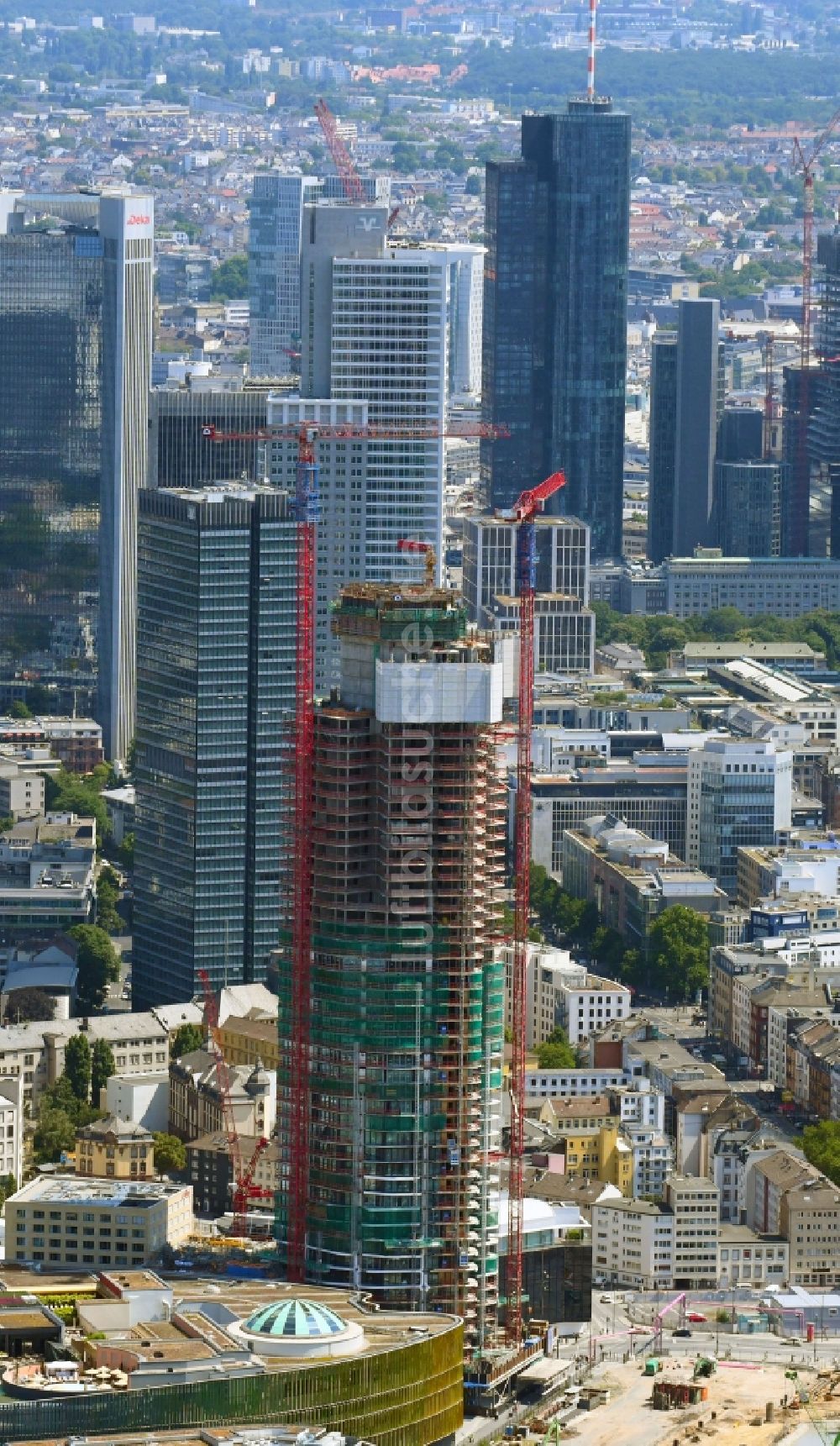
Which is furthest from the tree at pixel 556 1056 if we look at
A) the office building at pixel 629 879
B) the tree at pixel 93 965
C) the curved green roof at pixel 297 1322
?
the curved green roof at pixel 297 1322

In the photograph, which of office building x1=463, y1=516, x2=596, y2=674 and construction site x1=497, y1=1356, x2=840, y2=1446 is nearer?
construction site x1=497, y1=1356, x2=840, y2=1446

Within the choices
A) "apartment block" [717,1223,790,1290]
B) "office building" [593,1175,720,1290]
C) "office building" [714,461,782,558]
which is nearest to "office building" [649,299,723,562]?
"office building" [714,461,782,558]

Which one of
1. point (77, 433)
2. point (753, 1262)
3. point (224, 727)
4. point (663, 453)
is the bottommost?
point (753, 1262)

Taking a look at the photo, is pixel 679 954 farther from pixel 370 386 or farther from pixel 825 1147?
pixel 370 386

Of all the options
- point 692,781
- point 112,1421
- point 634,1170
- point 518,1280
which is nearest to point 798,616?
point 692,781

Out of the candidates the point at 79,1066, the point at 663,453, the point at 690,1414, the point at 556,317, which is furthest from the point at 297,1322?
the point at 663,453

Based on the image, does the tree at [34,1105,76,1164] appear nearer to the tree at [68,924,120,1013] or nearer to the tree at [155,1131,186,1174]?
the tree at [155,1131,186,1174]
